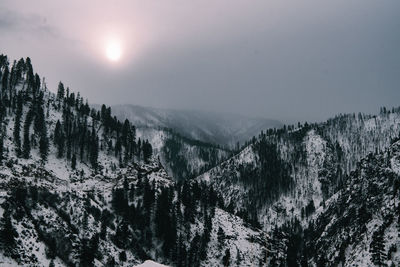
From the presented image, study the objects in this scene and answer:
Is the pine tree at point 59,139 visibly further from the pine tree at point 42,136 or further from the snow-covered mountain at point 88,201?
the pine tree at point 42,136

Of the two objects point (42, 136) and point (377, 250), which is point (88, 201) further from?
point (377, 250)

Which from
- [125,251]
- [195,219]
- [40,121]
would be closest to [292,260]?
[195,219]

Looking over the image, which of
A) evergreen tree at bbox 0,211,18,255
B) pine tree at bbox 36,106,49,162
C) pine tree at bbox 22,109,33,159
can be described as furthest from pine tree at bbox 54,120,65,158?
evergreen tree at bbox 0,211,18,255

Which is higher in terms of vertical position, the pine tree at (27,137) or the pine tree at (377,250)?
the pine tree at (27,137)

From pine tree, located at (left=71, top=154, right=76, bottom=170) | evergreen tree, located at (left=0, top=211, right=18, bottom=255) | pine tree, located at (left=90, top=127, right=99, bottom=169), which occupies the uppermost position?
pine tree, located at (left=90, top=127, right=99, bottom=169)

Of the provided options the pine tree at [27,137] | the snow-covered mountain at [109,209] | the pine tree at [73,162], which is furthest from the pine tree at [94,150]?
the pine tree at [27,137]

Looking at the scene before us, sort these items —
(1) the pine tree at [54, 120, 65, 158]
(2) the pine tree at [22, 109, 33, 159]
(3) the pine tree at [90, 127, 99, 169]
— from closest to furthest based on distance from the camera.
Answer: (2) the pine tree at [22, 109, 33, 159]
(1) the pine tree at [54, 120, 65, 158]
(3) the pine tree at [90, 127, 99, 169]

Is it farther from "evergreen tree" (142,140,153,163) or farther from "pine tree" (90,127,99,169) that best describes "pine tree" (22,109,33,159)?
"evergreen tree" (142,140,153,163)

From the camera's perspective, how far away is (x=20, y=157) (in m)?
129

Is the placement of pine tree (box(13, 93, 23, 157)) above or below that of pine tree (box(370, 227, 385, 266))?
above

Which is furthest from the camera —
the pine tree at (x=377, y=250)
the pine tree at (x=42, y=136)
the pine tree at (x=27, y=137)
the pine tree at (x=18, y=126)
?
the pine tree at (x=42, y=136)

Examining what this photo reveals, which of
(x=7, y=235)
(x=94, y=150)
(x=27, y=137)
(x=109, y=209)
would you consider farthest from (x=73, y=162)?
(x=7, y=235)

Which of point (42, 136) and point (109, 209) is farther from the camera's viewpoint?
point (42, 136)

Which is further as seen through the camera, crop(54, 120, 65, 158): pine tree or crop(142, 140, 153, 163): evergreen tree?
crop(142, 140, 153, 163): evergreen tree
